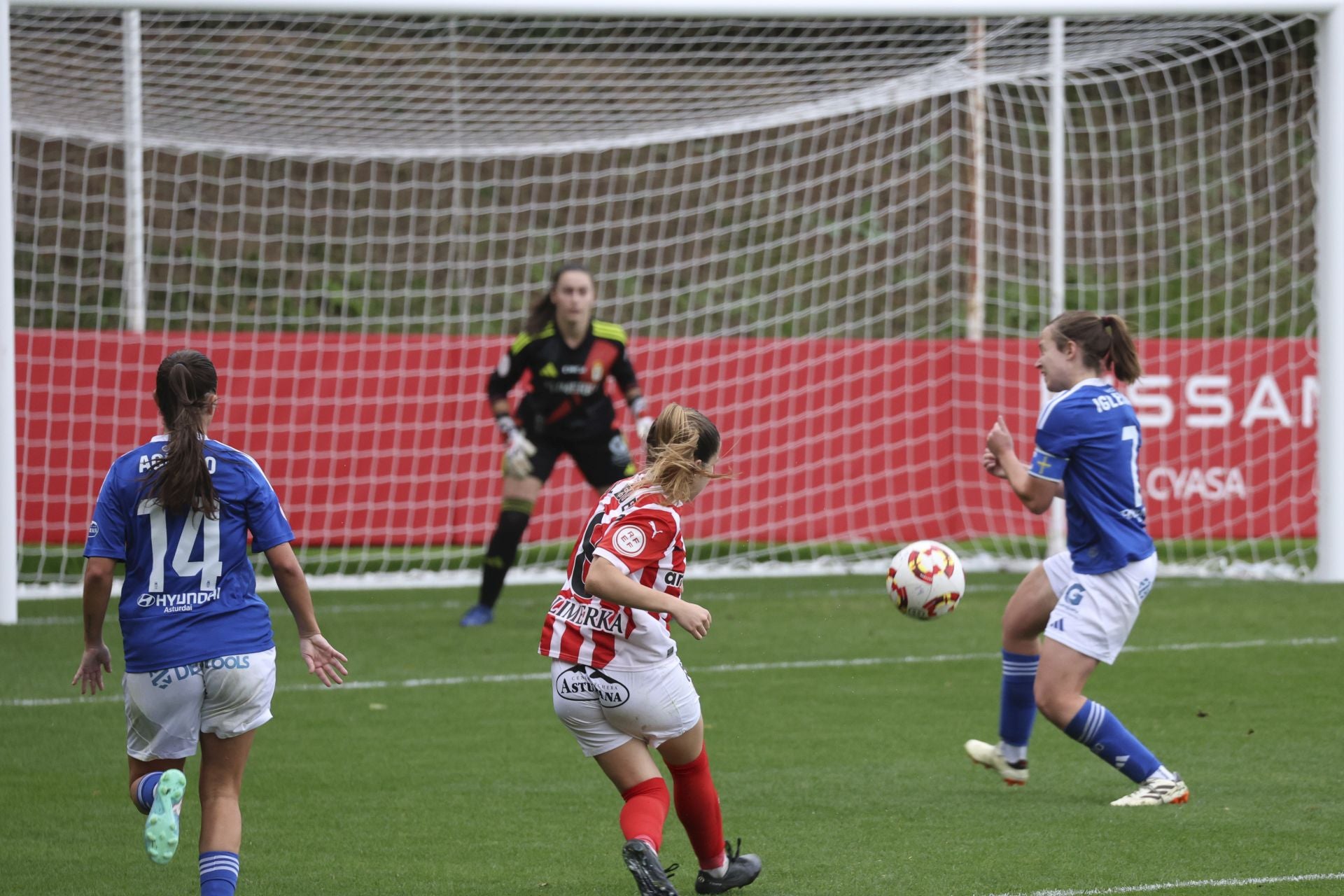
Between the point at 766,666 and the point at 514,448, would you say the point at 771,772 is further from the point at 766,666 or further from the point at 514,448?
the point at 514,448

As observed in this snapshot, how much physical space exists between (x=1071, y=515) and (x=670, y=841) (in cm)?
173

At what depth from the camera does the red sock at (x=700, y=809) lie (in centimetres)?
433

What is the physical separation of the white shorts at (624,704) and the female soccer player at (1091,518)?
1.56 metres

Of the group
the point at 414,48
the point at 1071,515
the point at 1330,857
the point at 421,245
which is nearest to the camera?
the point at 1330,857

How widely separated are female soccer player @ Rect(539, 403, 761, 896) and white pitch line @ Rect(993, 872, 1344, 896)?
3.14ft

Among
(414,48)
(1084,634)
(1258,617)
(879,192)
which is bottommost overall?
(1258,617)

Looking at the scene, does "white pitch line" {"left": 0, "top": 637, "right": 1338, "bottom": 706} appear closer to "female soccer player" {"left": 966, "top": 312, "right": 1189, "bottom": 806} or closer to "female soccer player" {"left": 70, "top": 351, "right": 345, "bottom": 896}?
"female soccer player" {"left": 966, "top": 312, "right": 1189, "bottom": 806}

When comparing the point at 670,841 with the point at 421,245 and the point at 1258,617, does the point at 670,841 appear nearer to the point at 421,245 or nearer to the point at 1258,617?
the point at 1258,617

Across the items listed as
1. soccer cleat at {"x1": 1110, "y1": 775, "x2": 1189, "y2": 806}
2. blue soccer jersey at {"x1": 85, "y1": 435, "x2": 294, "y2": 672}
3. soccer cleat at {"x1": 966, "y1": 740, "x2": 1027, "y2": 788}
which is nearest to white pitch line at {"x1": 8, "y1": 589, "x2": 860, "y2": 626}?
soccer cleat at {"x1": 966, "y1": 740, "x2": 1027, "y2": 788}

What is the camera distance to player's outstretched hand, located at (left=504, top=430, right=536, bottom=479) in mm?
9344

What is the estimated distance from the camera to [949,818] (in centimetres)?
520

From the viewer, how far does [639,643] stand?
420 cm

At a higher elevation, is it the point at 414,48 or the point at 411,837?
the point at 414,48

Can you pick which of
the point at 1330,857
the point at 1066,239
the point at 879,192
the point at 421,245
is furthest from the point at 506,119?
the point at 1066,239
